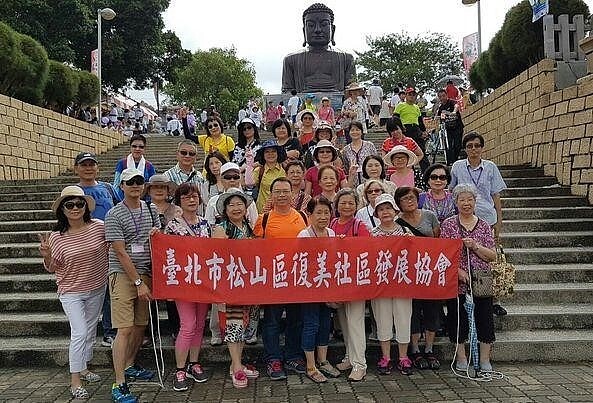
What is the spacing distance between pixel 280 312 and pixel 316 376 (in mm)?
640

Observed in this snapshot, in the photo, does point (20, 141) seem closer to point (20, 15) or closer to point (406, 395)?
point (406, 395)

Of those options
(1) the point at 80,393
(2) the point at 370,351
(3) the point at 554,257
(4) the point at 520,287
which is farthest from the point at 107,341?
(3) the point at 554,257

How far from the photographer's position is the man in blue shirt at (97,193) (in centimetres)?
556

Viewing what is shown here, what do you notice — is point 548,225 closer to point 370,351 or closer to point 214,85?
point 370,351

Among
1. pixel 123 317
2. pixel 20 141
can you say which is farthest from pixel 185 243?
pixel 20 141

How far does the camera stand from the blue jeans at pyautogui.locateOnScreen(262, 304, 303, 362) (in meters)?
5.09

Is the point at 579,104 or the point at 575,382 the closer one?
the point at 575,382

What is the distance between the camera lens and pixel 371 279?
513 centimetres

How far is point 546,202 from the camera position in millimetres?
8867

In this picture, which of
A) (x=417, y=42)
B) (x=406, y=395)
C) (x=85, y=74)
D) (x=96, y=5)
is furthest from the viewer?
(x=417, y=42)

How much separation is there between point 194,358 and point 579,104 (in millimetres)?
7172

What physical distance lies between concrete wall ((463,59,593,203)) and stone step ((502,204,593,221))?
33 cm

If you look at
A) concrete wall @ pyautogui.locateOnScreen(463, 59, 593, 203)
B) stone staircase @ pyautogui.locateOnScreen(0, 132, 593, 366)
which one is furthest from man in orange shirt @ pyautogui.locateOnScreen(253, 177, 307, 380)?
concrete wall @ pyautogui.locateOnScreen(463, 59, 593, 203)

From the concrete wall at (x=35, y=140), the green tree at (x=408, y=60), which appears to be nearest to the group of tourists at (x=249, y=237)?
the concrete wall at (x=35, y=140)
